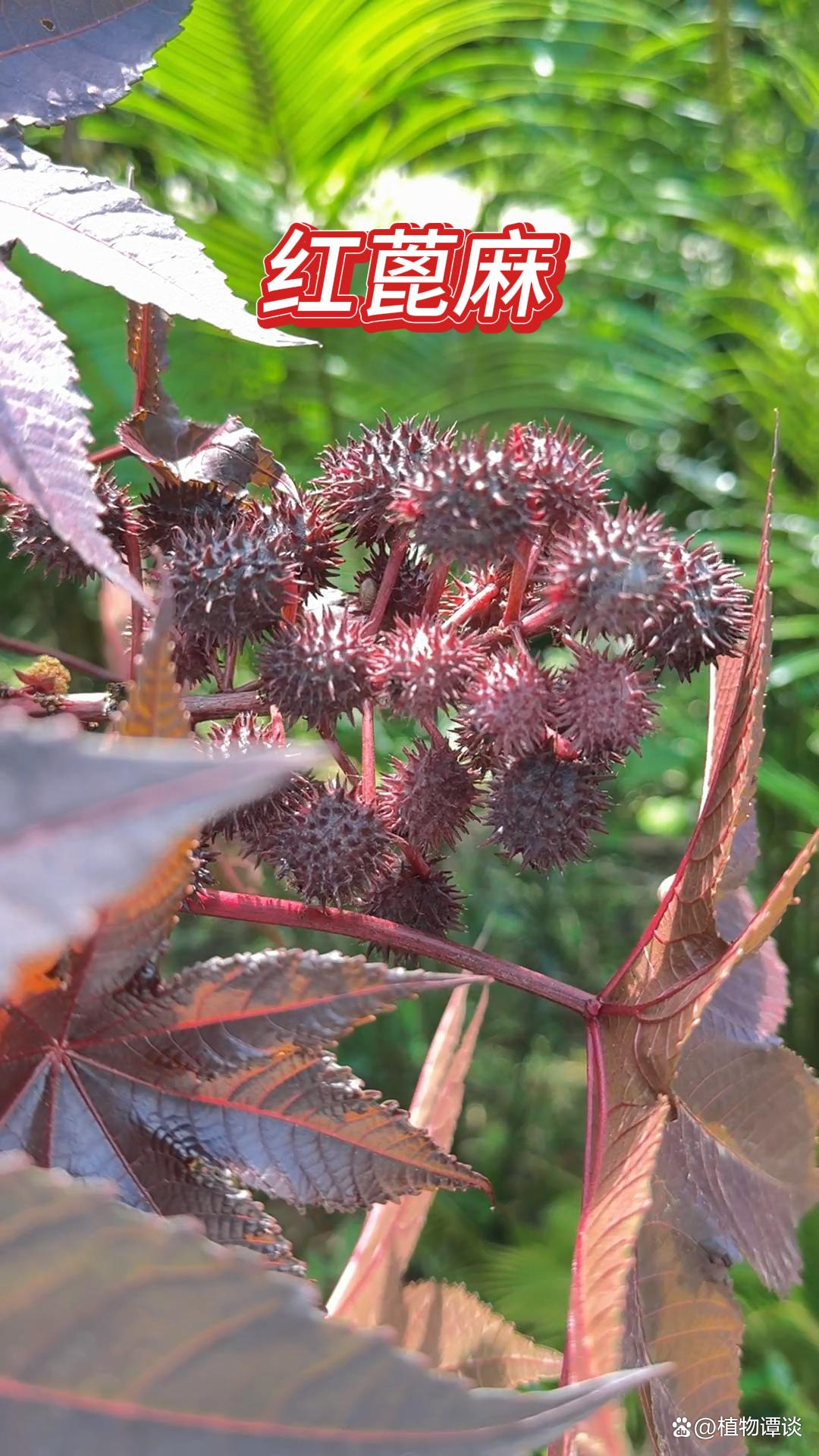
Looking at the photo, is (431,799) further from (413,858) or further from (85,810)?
(85,810)

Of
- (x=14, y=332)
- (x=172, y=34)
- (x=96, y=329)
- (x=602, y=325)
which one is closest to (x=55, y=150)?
(x=96, y=329)

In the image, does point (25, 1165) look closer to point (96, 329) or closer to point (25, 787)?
point (25, 787)

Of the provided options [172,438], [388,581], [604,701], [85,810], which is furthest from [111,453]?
[85,810]

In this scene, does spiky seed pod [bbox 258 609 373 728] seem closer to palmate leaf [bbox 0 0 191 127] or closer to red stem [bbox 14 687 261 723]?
Result: red stem [bbox 14 687 261 723]

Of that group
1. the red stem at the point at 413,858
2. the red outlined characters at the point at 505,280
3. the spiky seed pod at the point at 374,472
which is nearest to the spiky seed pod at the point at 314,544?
the spiky seed pod at the point at 374,472

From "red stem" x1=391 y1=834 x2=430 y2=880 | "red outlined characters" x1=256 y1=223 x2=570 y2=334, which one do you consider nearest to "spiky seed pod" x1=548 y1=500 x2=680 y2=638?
"red stem" x1=391 y1=834 x2=430 y2=880

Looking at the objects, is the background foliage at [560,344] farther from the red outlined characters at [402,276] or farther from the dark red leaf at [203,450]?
the dark red leaf at [203,450]

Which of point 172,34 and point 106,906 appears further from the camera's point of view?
point 172,34

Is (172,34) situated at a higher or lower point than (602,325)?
lower
